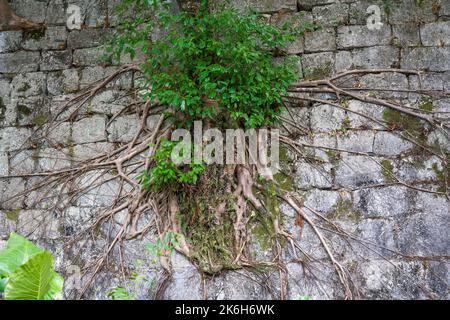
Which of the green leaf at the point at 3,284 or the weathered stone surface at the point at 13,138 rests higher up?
the weathered stone surface at the point at 13,138

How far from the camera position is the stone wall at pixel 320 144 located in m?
3.48

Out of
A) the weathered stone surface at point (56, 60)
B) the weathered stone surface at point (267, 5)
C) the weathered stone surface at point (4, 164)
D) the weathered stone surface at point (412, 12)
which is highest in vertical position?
the weathered stone surface at point (267, 5)

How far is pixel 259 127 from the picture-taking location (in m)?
3.82

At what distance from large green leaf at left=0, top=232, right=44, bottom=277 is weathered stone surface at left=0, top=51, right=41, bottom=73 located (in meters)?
2.51

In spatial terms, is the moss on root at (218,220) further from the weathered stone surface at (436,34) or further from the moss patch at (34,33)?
the moss patch at (34,33)

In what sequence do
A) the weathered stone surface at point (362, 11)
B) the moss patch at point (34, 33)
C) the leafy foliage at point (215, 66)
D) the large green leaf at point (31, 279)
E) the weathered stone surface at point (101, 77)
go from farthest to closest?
the moss patch at point (34, 33) → the weathered stone surface at point (101, 77) → the weathered stone surface at point (362, 11) → the leafy foliage at point (215, 66) → the large green leaf at point (31, 279)

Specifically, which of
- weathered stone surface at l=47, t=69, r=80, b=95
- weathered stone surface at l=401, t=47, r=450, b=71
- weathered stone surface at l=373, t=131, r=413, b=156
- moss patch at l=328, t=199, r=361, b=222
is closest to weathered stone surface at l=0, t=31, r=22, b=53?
weathered stone surface at l=47, t=69, r=80, b=95

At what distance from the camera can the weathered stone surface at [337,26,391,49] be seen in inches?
154

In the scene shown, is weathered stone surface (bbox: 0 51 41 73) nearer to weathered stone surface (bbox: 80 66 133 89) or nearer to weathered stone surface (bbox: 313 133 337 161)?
weathered stone surface (bbox: 80 66 133 89)

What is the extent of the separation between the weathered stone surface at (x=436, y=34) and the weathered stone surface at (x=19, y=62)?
3.20 meters

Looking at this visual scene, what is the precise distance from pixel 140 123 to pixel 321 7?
68.4 inches

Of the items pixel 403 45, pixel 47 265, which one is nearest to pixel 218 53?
pixel 403 45

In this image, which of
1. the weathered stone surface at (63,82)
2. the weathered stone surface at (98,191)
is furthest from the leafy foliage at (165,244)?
the weathered stone surface at (63,82)
